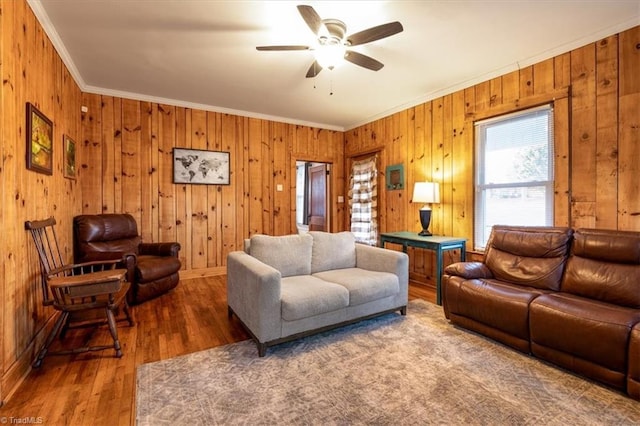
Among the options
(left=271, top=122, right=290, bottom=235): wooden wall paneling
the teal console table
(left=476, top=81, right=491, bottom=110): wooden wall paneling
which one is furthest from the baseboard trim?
(left=476, top=81, right=491, bottom=110): wooden wall paneling

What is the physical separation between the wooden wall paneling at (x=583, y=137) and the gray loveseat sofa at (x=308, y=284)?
1671 mm

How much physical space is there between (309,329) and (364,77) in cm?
286

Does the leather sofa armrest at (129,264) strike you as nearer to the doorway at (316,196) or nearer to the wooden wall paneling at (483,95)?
the doorway at (316,196)

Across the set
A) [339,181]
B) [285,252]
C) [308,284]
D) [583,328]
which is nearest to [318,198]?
[339,181]

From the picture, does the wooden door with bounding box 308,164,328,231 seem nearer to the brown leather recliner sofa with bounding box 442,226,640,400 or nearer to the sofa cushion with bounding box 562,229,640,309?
the brown leather recliner sofa with bounding box 442,226,640,400

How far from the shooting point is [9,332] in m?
1.83

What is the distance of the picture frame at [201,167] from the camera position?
4445 millimetres

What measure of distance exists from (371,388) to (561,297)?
158 cm

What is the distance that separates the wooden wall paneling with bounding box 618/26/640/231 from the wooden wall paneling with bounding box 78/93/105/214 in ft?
18.4

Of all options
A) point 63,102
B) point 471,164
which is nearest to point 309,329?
point 471,164

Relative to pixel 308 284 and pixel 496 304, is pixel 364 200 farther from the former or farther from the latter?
pixel 496 304

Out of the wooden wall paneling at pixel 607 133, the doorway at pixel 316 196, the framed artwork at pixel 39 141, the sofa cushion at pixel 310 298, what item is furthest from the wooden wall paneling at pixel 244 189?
the wooden wall paneling at pixel 607 133

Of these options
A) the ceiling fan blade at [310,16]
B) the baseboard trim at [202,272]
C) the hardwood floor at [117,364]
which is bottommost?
the hardwood floor at [117,364]

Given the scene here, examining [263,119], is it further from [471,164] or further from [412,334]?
[412,334]
